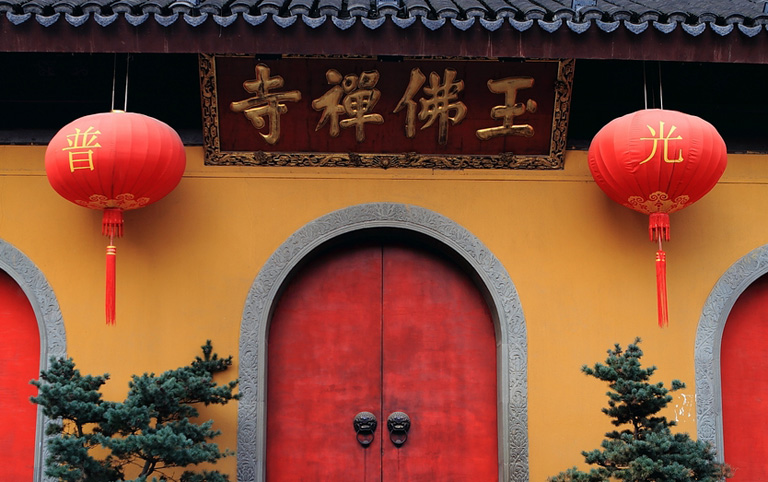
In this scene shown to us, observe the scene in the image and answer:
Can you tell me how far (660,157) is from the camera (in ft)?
18.1

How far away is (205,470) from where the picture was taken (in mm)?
5871

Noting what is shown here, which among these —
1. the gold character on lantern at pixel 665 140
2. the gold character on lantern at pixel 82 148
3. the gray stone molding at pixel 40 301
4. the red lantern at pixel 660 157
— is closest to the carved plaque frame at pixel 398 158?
the red lantern at pixel 660 157

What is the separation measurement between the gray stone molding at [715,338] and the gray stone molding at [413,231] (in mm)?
1186

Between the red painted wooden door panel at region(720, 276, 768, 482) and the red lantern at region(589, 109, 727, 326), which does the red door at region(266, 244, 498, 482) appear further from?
the red painted wooden door panel at region(720, 276, 768, 482)

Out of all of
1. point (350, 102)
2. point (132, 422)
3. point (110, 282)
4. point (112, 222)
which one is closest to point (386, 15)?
point (350, 102)

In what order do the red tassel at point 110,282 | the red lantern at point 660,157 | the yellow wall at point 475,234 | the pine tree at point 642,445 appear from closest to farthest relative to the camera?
the pine tree at point 642,445 → the red lantern at point 660,157 → the red tassel at point 110,282 → the yellow wall at point 475,234

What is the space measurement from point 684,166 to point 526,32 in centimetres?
125

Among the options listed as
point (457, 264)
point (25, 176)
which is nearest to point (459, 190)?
point (457, 264)

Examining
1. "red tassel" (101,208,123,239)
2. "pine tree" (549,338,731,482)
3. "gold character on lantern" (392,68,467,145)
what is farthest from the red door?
"red tassel" (101,208,123,239)

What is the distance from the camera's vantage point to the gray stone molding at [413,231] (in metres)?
6.01

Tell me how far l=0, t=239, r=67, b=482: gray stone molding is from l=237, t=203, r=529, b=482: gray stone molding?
4.00 feet

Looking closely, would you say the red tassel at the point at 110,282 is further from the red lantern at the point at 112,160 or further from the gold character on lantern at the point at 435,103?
the gold character on lantern at the point at 435,103

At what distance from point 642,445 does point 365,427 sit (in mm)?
1889

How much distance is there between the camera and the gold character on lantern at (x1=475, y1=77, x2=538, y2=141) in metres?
6.16
